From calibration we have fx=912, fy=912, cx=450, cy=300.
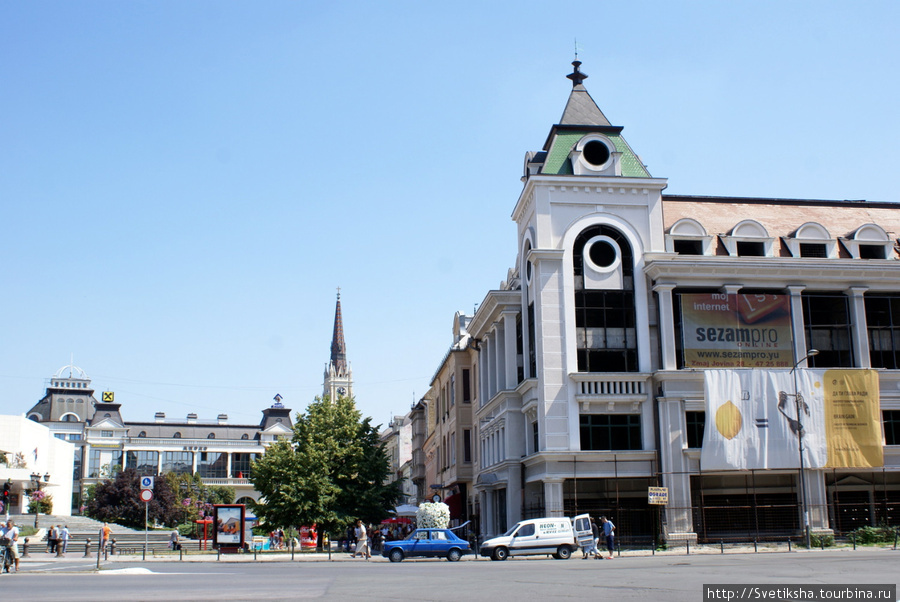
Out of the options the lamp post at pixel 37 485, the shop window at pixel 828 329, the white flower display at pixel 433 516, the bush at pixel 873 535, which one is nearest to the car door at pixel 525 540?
the white flower display at pixel 433 516

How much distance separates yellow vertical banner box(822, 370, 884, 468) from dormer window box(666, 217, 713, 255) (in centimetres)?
861

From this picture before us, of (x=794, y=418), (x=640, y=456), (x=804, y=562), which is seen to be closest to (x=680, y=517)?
(x=640, y=456)

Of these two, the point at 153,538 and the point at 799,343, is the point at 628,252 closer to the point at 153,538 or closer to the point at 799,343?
the point at 799,343

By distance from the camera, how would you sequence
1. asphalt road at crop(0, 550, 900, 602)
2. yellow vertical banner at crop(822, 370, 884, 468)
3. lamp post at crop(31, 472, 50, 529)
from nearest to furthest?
asphalt road at crop(0, 550, 900, 602), yellow vertical banner at crop(822, 370, 884, 468), lamp post at crop(31, 472, 50, 529)

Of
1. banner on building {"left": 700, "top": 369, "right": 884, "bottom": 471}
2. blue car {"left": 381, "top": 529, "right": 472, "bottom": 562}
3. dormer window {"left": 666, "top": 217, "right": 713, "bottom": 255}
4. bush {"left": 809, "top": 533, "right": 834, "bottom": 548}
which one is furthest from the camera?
dormer window {"left": 666, "top": 217, "right": 713, "bottom": 255}

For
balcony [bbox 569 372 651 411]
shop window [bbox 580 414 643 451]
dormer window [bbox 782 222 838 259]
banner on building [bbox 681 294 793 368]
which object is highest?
dormer window [bbox 782 222 838 259]

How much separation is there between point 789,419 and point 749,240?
30.9ft

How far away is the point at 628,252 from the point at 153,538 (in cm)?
3984

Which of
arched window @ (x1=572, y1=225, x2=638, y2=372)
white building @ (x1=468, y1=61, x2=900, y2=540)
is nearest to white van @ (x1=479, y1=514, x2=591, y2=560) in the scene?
white building @ (x1=468, y1=61, x2=900, y2=540)

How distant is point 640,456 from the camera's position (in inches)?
1714

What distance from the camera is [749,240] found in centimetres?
4694

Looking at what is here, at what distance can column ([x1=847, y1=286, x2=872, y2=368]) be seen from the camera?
45.4 meters

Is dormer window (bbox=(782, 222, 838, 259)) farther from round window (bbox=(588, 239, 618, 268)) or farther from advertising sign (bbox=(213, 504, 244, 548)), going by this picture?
advertising sign (bbox=(213, 504, 244, 548))

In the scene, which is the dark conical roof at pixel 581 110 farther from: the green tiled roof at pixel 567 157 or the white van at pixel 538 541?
the white van at pixel 538 541
